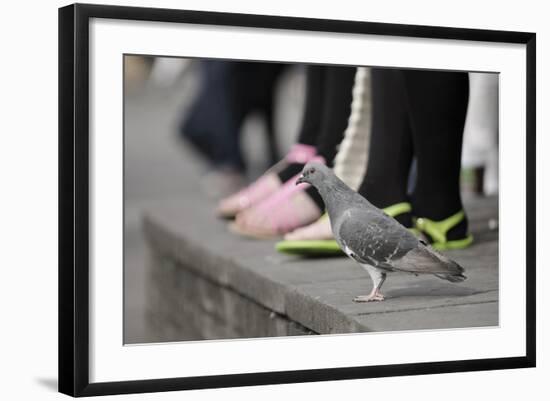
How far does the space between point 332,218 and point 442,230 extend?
1.24 ft

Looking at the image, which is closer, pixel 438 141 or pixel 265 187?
pixel 438 141

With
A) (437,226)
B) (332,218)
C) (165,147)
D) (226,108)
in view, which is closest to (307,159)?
(437,226)

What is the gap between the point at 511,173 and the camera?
97.3 inches

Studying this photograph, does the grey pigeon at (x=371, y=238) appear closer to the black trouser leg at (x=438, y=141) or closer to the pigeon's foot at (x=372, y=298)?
the pigeon's foot at (x=372, y=298)

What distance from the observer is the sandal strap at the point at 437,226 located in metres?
2.48

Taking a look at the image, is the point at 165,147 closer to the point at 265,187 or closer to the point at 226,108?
the point at 226,108

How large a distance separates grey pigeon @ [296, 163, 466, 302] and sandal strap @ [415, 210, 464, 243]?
0.22 m

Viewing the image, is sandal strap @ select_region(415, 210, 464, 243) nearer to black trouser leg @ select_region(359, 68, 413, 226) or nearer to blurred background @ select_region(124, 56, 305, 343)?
black trouser leg @ select_region(359, 68, 413, 226)

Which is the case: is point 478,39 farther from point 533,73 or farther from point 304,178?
point 304,178

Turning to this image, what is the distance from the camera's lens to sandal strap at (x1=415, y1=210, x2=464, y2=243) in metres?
2.48

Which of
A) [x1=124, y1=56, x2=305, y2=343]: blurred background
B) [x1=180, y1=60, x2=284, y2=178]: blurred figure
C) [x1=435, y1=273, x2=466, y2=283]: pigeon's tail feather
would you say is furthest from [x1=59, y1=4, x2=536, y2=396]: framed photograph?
[x1=180, y1=60, x2=284, y2=178]: blurred figure

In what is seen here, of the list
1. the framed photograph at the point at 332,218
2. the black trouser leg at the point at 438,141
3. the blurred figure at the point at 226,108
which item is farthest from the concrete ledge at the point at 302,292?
the blurred figure at the point at 226,108

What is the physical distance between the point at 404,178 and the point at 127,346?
73cm

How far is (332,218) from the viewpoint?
2.24 m
